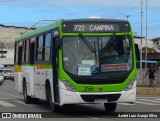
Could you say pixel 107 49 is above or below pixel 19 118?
above

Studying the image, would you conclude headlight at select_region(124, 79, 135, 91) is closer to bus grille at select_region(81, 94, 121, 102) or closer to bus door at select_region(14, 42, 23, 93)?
bus grille at select_region(81, 94, 121, 102)

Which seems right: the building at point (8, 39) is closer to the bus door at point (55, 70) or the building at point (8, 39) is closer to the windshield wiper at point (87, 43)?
the bus door at point (55, 70)

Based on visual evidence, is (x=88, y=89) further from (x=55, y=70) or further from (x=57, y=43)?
(x=57, y=43)

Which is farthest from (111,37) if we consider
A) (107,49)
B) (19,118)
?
(19,118)

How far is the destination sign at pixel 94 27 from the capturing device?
15.1 metres

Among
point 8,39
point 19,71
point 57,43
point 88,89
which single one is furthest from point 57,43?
point 8,39

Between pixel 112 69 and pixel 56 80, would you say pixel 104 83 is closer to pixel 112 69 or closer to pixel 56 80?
pixel 112 69

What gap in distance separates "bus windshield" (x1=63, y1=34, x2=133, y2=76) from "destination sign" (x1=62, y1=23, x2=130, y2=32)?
0.24 meters

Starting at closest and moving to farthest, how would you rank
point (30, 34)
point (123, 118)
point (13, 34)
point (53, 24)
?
point (123, 118) < point (53, 24) < point (30, 34) < point (13, 34)

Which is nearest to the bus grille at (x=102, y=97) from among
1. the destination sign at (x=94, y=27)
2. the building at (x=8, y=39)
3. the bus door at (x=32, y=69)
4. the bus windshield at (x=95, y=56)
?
the bus windshield at (x=95, y=56)

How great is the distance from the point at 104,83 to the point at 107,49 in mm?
1116

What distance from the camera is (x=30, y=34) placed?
67.1ft

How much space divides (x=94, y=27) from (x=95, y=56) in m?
0.97

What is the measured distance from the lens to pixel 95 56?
1488 centimetres
